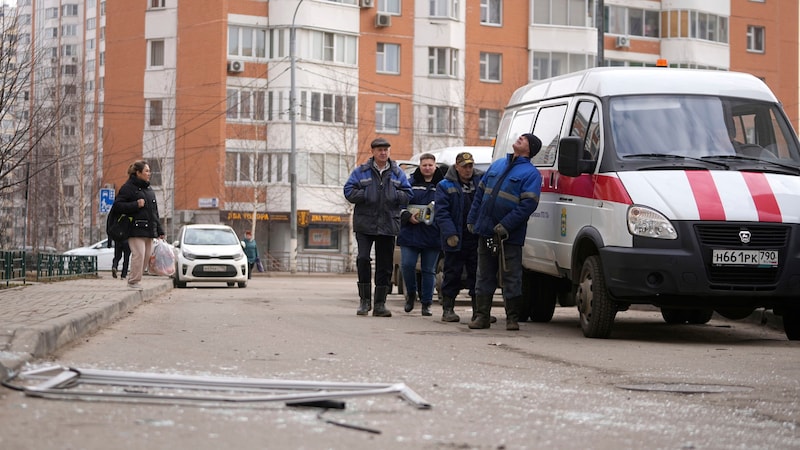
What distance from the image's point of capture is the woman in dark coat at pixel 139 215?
19.0 m

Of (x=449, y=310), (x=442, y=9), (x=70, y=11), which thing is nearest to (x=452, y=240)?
(x=449, y=310)

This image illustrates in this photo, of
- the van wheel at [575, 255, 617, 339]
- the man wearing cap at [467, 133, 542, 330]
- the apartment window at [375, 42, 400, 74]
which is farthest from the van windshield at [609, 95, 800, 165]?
the apartment window at [375, 42, 400, 74]

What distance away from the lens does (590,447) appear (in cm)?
570

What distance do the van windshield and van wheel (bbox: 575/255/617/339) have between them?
1115 mm

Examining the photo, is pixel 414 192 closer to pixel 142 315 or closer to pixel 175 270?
pixel 142 315

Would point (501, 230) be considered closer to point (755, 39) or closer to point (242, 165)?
point (242, 165)

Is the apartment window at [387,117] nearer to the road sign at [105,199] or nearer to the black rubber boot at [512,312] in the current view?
the road sign at [105,199]

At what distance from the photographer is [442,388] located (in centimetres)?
765

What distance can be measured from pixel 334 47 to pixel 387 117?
436 cm

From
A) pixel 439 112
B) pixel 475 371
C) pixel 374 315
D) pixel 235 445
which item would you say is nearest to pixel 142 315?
pixel 374 315

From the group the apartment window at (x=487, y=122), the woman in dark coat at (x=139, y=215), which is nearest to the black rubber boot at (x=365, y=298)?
the woman in dark coat at (x=139, y=215)

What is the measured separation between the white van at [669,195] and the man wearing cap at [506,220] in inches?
16.4

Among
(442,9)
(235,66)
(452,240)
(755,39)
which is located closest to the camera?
(452,240)

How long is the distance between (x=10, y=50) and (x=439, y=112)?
1680 inches
